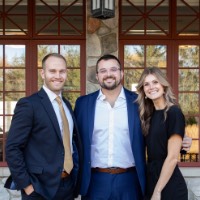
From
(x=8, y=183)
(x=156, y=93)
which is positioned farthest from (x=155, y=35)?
(x=8, y=183)

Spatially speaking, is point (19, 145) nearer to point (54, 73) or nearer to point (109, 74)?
point (54, 73)

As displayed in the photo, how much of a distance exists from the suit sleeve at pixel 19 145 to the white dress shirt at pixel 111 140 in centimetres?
62

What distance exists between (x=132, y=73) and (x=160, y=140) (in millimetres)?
3119

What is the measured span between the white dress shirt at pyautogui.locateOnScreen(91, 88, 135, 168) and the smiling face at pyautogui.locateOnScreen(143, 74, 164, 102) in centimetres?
36

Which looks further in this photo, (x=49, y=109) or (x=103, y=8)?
(x=103, y=8)

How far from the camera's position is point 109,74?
3.36 metres

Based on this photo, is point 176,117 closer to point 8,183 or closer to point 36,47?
point 8,183

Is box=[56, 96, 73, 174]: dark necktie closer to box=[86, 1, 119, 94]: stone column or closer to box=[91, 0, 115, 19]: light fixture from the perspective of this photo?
box=[91, 0, 115, 19]: light fixture

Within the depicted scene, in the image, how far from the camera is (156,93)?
307cm

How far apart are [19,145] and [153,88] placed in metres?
1.01

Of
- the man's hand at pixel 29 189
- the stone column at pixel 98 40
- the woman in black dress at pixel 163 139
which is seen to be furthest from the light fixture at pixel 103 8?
the man's hand at pixel 29 189

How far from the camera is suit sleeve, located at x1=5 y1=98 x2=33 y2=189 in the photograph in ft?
9.59

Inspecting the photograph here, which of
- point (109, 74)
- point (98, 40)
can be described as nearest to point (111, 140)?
point (109, 74)

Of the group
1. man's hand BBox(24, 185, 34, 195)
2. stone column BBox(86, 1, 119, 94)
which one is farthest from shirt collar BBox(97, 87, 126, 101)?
stone column BBox(86, 1, 119, 94)
